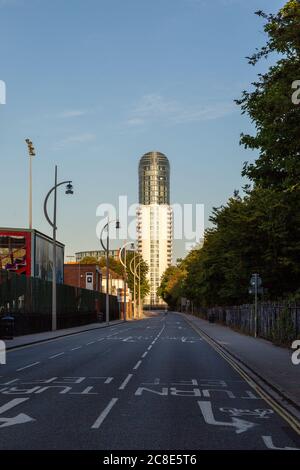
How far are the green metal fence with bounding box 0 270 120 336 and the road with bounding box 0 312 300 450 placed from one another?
711 inches

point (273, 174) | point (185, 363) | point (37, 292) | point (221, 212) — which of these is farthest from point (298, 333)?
point (221, 212)

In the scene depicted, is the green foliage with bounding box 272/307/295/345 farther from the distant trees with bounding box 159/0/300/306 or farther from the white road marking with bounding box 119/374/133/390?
the white road marking with bounding box 119/374/133/390

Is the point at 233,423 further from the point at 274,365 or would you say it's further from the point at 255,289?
the point at 255,289

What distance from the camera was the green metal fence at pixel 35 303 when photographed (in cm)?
4012

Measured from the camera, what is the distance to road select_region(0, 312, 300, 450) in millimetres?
9367

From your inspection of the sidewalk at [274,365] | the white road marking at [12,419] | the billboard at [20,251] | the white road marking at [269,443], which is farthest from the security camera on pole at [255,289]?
the billboard at [20,251]

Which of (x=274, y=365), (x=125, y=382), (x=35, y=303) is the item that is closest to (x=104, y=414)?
(x=125, y=382)

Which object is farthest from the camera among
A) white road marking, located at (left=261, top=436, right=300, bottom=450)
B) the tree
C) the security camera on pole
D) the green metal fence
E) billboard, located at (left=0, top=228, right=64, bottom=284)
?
billboard, located at (left=0, top=228, right=64, bottom=284)

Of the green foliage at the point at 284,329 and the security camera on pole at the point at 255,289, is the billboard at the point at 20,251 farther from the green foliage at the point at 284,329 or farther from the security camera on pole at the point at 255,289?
the green foliage at the point at 284,329

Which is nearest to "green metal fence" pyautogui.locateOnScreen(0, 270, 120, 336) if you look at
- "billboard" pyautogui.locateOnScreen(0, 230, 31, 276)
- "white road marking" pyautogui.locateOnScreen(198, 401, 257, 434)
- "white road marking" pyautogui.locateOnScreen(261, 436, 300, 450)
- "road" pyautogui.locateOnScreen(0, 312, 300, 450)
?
"billboard" pyautogui.locateOnScreen(0, 230, 31, 276)

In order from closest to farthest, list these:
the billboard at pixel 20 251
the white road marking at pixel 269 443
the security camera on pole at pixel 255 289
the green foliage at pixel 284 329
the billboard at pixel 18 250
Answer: the white road marking at pixel 269 443 → the green foliage at pixel 284 329 → the security camera on pole at pixel 255 289 → the billboard at pixel 20 251 → the billboard at pixel 18 250

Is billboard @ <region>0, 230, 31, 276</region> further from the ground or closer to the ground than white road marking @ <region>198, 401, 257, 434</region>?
further from the ground

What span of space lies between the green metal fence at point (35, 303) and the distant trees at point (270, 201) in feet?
44.5

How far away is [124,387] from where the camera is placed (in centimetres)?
1578
